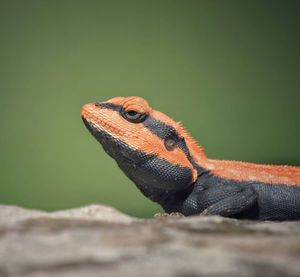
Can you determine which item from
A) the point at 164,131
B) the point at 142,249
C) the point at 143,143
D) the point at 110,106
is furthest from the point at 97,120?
the point at 142,249

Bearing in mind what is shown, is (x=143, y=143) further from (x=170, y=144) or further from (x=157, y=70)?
(x=157, y=70)

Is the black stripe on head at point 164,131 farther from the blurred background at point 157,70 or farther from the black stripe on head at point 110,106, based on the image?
the blurred background at point 157,70

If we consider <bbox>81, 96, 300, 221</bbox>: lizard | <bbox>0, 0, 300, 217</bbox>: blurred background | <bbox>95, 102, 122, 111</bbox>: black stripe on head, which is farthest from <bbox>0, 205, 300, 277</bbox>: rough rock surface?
<bbox>0, 0, 300, 217</bbox>: blurred background

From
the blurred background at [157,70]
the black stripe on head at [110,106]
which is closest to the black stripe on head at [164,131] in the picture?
the black stripe on head at [110,106]

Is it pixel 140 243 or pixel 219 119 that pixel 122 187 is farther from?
pixel 140 243

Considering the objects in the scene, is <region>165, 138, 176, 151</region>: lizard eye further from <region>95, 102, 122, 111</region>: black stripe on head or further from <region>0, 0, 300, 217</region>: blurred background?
<region>0, 0, 300, 217</region>: blurred background

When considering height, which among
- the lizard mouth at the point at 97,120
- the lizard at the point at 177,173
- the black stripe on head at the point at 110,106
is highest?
the black stripe on head at the point at 110,106
